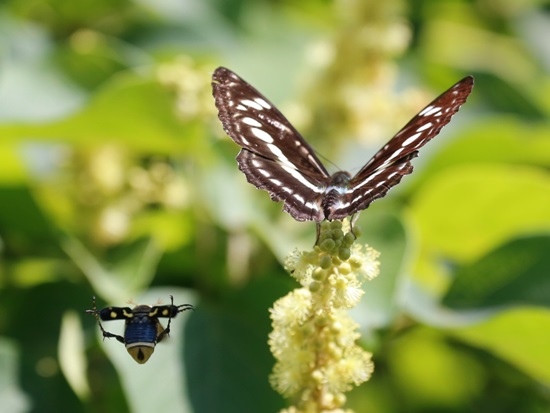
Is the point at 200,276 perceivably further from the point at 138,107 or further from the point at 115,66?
the point at 115,66

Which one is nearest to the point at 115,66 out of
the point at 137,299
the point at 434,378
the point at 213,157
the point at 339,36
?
the point at 213,157

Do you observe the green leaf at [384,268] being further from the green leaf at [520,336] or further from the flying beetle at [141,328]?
the flying beetle at [141,328]

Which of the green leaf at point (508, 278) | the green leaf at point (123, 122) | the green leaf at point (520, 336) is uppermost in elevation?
the green leaf at point (123, 122)

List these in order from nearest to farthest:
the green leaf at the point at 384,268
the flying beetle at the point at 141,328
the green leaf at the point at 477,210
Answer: the flying beetle at the point at 141,328 < the green leaf at the point at 384,268 < the green leaf at the point at 477,210

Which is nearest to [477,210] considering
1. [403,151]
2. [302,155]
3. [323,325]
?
[302,155]

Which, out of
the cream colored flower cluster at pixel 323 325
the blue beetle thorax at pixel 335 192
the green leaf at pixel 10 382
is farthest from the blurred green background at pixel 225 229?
the cream colored flower cluster at pixel 323 325

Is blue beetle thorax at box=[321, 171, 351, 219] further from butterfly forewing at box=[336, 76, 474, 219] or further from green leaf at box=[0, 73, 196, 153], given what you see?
green leaf at box=[0, 73, 196, 153]
